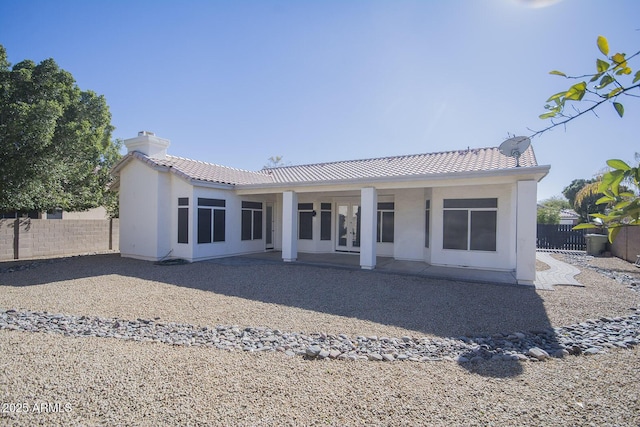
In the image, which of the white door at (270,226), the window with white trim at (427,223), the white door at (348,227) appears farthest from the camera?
the white door at (270,226)

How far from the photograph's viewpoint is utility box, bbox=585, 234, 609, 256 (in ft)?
59.7

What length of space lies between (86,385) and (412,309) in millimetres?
5916

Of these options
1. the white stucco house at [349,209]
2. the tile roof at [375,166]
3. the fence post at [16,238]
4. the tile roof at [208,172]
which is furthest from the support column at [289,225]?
the fence post at [16,238]

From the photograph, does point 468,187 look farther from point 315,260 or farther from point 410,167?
point 315,260

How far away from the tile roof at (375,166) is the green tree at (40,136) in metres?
2.91

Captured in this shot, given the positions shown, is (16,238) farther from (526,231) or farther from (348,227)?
(526,231)

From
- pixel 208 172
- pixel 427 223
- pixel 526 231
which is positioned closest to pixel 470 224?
pixel 427 223

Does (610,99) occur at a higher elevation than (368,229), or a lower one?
higher

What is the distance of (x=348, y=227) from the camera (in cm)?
1677

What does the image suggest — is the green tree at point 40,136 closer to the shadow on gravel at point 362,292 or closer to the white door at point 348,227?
the shadow on gravel at point 362,292

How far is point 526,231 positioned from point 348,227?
837 cm

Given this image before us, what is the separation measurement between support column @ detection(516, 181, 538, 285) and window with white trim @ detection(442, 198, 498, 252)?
226cm

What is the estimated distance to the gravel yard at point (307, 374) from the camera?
3463 millimetres

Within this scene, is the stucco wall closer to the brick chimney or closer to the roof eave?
the brick chimney
